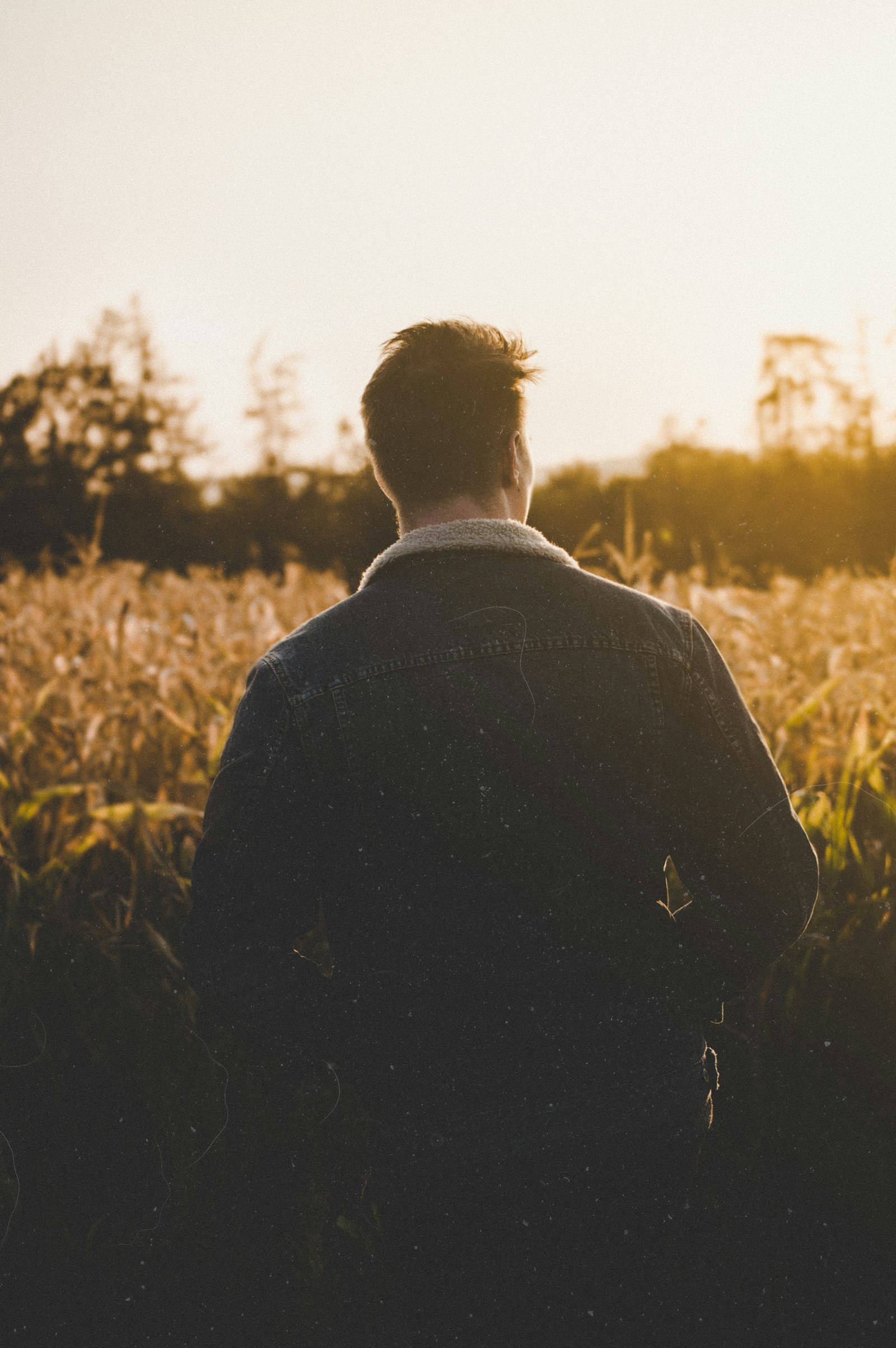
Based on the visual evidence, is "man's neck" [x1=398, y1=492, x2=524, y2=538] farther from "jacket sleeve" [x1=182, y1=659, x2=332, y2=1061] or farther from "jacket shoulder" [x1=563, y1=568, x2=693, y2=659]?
"jacket sleeve" [x1=182, y1=659, x2=332, y2=1061]

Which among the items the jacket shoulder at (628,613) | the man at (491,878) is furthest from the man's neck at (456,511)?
the jacket shoulder at (628,613)

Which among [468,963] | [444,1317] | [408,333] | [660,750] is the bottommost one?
[444,1317]

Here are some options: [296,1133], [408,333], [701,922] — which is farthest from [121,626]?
[701,922]

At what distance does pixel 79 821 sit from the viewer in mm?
2902

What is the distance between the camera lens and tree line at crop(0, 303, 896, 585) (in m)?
7.16

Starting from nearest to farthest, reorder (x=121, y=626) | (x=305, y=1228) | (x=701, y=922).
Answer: (x=701, y=922)
(x=305, y=1228)
(x=121, y=626)

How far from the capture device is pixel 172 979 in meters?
2.38

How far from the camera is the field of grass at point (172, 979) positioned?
7.08ft

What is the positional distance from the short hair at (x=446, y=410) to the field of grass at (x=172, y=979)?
4.41ft

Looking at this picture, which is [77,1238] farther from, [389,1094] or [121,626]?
[121,626]

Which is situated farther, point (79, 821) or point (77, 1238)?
point (79, 821)

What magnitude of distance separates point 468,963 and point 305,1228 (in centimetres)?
118

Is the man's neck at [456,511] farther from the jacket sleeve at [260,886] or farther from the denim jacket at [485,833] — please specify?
the jacket sleeve at [260,886]

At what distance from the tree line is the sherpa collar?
2.50 m
